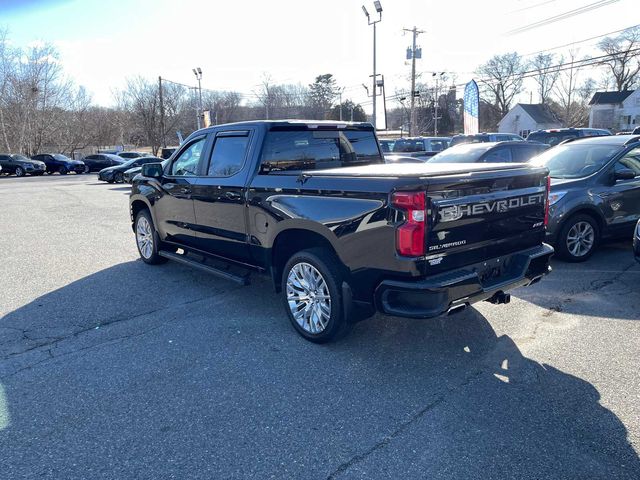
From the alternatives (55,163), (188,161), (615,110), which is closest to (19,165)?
(55,163)

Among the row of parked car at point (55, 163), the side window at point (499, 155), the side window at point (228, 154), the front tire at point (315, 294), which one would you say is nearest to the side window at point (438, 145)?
the side window at point (499, 155)

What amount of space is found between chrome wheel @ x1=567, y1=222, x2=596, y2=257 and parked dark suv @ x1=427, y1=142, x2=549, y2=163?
2462 millimetres

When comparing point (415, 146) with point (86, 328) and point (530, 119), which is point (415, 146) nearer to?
point (86, 328)

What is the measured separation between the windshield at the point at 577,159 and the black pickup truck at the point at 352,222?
3.48 m

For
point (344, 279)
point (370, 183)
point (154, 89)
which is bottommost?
point (344, 279)

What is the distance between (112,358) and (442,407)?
2.77 metres

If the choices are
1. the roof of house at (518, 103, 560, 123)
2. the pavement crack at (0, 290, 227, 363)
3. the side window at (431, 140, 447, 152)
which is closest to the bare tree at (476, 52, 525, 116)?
the roof of house at (518, 103, 560, 123)

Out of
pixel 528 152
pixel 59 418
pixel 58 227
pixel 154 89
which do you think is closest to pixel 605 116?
pixel 154 89

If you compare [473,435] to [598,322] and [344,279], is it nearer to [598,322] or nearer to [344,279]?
[344,279]

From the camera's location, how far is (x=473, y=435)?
294 cm

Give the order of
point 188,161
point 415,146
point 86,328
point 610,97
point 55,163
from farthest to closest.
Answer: point 610,97 → point 55,163 → point 415,146 → point 188,161 → point 86,328

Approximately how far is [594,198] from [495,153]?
8.13 feet

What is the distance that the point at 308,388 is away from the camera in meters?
3.57

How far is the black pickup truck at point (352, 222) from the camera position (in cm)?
346
